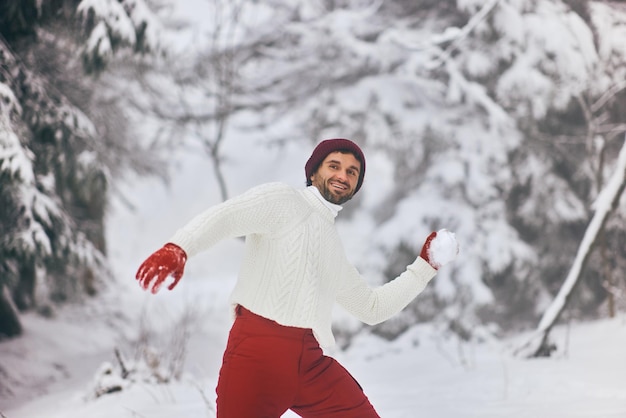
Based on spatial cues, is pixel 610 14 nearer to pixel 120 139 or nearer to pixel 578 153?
pixel 578 153

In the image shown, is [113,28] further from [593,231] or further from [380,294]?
[593,231]

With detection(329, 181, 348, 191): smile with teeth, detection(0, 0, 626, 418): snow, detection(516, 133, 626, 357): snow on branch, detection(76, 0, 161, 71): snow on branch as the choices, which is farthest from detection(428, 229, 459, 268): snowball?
detection(76, 0, 161, 71): snow on branch

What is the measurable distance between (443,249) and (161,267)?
4.15 ft

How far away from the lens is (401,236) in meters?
9.19

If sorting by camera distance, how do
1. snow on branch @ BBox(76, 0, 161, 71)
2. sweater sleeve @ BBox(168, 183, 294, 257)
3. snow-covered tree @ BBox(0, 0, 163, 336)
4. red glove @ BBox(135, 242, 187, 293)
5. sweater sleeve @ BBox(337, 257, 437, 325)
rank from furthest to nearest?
1. snow on branch @ BBox(76, 0, 161, 71)
2. snow-covered tree @ BBox(0, 0, 163, 336)
3. sweater sleeve @ BBox(337, 257, 437, 325)
4. sweater sleeve @ BBox(168, 183, 294, 257)
5. red glove @ BBox(135, 242, 187, 293)

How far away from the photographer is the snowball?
2670 mm

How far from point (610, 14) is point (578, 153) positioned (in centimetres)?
194

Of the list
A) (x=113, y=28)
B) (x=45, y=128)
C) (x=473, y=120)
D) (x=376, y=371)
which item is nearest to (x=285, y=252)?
(x=113, y=28)

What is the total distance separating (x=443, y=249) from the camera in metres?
2.68

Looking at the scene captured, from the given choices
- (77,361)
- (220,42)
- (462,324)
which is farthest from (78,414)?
(220,42)

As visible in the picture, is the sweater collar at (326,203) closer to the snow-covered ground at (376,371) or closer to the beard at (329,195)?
the beard at (329,195)

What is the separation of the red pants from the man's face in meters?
0.50

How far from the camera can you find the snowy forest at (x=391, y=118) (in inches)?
229

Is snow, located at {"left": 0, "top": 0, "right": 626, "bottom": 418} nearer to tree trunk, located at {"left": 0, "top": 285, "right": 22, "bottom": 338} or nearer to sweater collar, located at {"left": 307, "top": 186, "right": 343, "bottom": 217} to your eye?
tree trunk, located at {"left": 0, "top": 285, "right": 22, "bottom": 338}
